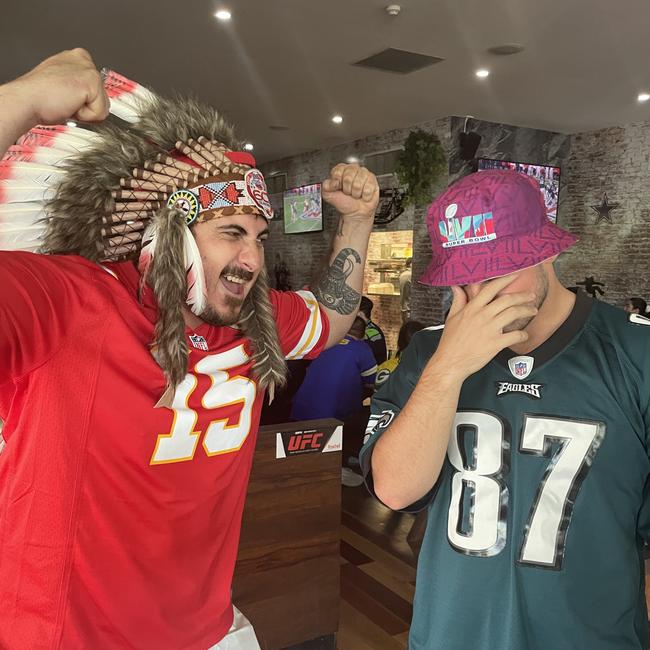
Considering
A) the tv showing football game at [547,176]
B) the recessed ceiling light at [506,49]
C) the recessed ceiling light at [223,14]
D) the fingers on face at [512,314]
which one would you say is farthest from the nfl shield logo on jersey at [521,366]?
the tv showing football game at [547,176]

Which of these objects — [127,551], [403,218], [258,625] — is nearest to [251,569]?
[258,625]

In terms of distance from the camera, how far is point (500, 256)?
3.87 ft

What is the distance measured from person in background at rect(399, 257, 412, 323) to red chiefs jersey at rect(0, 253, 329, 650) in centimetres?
791

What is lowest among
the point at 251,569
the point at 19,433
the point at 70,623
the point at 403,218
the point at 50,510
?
the point at 251,569

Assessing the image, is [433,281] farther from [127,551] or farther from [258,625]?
[258,625]

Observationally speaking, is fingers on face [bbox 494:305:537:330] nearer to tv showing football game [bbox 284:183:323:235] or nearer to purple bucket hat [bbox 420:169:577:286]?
purple bucket hat [bbox 420:169:577:286]

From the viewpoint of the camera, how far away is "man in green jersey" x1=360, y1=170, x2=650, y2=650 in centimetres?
113

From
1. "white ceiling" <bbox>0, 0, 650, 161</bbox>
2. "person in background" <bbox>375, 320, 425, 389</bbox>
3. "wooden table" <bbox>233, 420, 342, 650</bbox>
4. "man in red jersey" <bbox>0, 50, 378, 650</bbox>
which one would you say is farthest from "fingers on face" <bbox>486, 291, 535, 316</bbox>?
"white ceiling" <bbox>0, 0, 650, 161</bbox>

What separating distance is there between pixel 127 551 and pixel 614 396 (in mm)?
1070

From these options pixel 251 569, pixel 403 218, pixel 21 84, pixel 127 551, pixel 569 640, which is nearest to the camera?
pixel 21 84

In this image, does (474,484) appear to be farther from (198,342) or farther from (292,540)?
(292,540)

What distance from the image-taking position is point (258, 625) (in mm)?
2617

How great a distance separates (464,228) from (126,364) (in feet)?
2.51

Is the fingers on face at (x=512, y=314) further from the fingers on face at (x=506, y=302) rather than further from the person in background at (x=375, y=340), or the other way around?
the person in background at (x=375, y=340)
